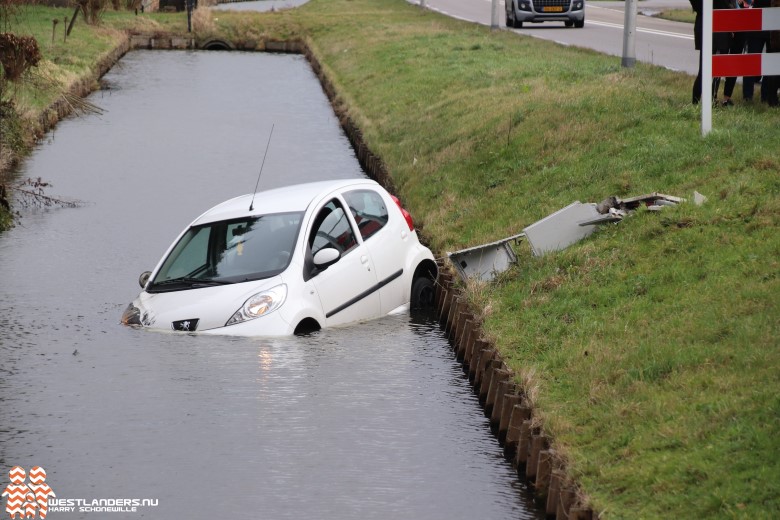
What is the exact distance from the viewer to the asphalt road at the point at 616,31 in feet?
98.3

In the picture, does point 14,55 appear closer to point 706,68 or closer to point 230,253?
point 230,253

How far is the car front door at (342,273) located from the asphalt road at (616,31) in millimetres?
14067

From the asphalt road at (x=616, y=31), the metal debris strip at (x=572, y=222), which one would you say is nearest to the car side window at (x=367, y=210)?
the metal debris strip at (x=572, y=222)

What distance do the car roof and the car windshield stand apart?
9cm

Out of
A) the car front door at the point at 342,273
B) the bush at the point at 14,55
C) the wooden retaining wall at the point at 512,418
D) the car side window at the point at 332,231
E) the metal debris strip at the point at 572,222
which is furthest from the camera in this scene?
the bush at the point at 14,55

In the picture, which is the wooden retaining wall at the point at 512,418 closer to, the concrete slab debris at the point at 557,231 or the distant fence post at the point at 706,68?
the concrete slab debris at the point at 557,231

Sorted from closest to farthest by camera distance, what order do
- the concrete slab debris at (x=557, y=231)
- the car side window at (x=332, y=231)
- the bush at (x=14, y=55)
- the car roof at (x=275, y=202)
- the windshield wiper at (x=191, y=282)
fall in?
the windshield wiper at (x=191, y=282), the car side window at (x=332, y=231), the car roof at (x=275, y=202), the concrete slab debris at (x=557, y=231), the bush at (x=14, y=55)

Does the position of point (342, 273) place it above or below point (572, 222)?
below

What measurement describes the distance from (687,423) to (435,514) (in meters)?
1.83

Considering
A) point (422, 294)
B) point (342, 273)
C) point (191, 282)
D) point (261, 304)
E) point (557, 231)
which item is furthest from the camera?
point (422, 294)

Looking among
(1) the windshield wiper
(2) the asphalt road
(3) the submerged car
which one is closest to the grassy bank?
(3) the submerged car

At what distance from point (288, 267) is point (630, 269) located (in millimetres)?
3397

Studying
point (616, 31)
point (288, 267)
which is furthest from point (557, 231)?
point (616, 31)

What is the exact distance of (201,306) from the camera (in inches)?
478
